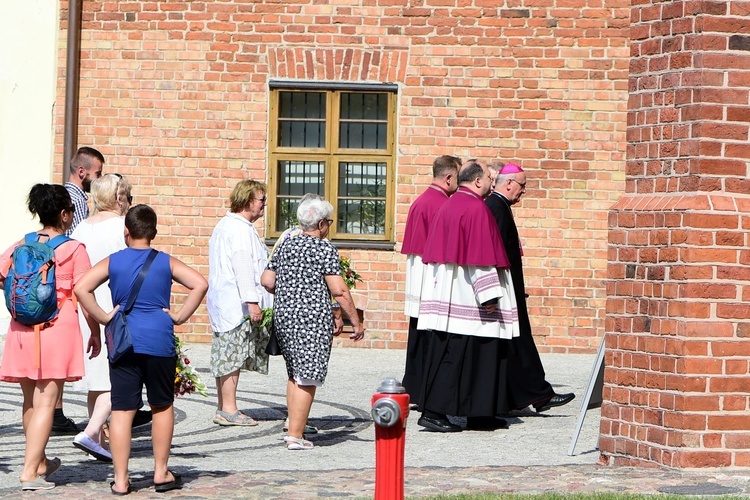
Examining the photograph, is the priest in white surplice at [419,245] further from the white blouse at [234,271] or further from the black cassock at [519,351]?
the white blouse at [234,271]

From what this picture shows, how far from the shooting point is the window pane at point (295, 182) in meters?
16.2

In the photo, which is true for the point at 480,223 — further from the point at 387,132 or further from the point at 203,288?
the point at 387,132

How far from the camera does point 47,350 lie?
24.8 feet

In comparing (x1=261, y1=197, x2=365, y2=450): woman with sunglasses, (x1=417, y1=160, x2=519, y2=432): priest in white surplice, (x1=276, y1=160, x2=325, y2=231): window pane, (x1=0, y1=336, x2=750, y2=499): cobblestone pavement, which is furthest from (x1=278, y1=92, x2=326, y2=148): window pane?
(x1=261, y1=197, x2=365, y2=450): woman with sunglasses

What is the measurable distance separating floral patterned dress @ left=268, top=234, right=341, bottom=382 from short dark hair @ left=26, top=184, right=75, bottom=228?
188cm

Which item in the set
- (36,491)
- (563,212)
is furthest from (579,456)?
(563,212)

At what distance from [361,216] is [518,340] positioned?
222 inches

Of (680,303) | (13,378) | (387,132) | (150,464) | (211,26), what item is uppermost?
(211,26)

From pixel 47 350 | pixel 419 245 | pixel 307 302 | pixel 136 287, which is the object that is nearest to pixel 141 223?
pixel 136 287

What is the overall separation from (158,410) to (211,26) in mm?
9060

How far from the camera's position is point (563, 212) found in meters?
15.8

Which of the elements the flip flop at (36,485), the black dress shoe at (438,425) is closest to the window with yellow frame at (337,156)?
the black dress shoe at (438,425)

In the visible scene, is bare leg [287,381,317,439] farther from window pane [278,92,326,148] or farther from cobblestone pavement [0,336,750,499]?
window pane [278,92,326,148]

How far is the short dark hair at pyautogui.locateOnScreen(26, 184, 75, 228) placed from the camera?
25.5 ft
